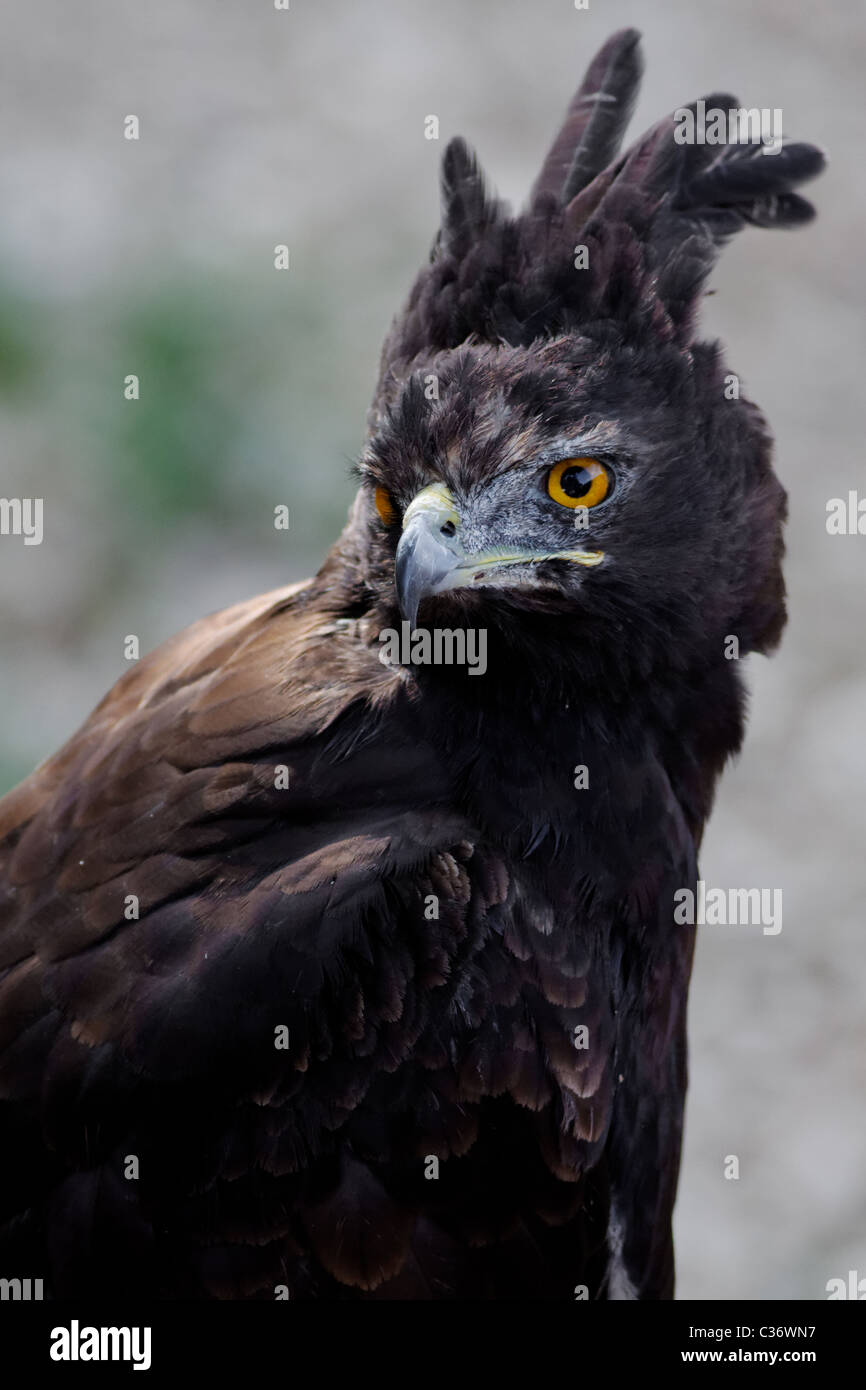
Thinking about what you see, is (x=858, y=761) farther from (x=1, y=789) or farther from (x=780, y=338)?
(x=1, y=789)

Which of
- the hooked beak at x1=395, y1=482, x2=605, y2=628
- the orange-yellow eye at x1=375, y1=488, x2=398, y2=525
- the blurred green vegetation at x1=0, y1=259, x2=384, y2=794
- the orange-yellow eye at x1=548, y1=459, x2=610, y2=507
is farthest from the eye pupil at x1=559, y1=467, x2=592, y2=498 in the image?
the blurred green vegetation at x1=0, y1=259, x2=384, y2=794

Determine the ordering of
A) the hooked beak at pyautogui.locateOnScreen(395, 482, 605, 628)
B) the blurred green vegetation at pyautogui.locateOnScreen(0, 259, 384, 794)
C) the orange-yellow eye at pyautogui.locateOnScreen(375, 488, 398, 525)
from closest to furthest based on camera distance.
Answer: the hooked beak at pyautogui.locateOnScreen(395, 482, 605, 628) < the orange-yellow eye at pyautogui.locateOnScreen(375, 488, 398, 525) < the blurred green vegetation at pyautogui.locateOnScreen(0, 259, 384, 794)

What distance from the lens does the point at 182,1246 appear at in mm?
3254

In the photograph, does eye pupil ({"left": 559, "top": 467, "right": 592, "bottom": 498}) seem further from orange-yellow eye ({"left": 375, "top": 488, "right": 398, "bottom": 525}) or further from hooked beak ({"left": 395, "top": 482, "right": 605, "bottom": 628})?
orange-yellow eye ({"left": 375, "top": 488, "right": 398, "bottom": 525})

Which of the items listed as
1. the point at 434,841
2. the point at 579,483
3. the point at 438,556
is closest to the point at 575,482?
the point at 579,483

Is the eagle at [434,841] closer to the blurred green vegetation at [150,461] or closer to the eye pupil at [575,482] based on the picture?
the eye pupil at [575,482]

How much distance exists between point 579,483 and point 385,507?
43 centimetres

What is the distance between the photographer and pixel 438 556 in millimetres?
3117

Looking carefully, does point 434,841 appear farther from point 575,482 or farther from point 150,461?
point 150,461

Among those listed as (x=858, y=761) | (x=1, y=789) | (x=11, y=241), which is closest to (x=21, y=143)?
(x=11, y=241)

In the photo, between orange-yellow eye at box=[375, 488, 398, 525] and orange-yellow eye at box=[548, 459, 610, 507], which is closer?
orange-yellow eye at box=[548, 459, 610, 507]

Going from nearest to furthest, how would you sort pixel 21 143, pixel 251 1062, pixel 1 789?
pixel 251 1062 < pixel 1 789 < pixel 21 143

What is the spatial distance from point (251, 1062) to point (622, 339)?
1665 millimetres

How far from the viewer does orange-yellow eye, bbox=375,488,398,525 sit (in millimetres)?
3369
